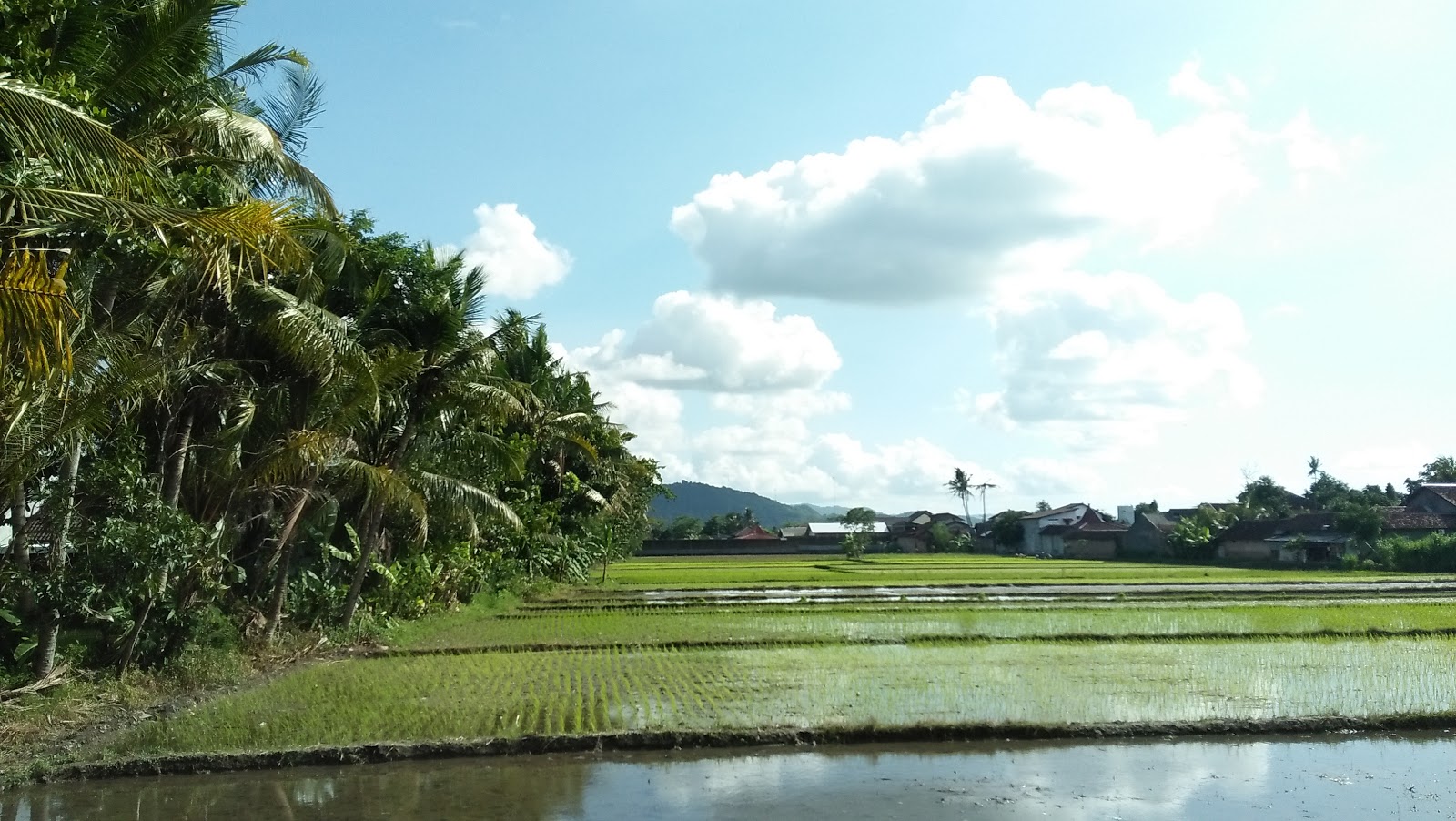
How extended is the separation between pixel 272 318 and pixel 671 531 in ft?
293

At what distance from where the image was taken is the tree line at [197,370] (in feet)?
19.1

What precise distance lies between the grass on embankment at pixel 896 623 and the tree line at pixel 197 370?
1782 mm

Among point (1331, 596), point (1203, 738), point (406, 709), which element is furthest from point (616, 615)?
point (1331, 596)

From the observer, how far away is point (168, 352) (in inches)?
392

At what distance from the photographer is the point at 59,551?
9.46 meters

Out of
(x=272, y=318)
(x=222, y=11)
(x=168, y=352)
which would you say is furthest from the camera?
(x=272, y=318)

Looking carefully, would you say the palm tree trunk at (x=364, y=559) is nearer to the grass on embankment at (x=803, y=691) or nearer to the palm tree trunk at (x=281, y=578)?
the palm tree trunk at (x=281, y=578)

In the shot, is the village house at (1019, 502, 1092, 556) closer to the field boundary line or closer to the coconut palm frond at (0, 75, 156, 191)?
the field boundary line

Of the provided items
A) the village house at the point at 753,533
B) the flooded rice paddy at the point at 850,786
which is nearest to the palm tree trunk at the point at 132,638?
the flooded rice paddy at the point at 850,786

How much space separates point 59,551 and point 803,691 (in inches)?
287

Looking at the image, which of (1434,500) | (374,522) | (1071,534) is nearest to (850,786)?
(374,522)

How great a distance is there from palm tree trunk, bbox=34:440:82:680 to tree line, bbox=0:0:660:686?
25 millimetres

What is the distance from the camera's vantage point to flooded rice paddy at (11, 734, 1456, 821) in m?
6.79

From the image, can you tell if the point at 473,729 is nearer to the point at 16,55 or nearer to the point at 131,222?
the point at 131,222
